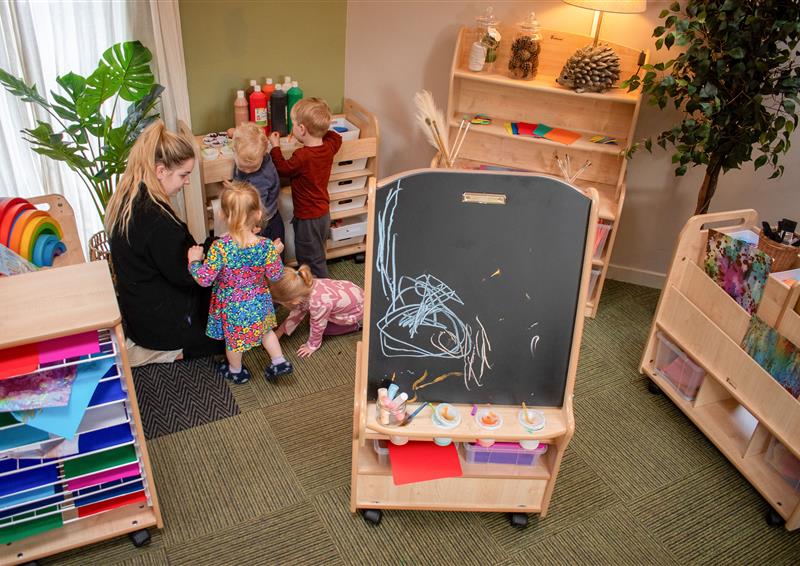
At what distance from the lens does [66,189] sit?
10.8 ft

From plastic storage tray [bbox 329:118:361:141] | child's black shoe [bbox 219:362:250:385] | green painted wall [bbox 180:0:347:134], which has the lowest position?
child's black shoe [bbox 219:362:250:385]

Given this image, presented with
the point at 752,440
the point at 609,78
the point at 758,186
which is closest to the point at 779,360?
the point at 752,440

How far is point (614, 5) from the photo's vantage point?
303 cm

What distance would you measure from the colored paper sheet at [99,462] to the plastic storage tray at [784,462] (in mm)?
2429

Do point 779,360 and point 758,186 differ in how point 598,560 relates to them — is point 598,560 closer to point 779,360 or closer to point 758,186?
point 779,360

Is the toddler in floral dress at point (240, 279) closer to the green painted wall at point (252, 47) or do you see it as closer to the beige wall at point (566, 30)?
the green painted wall at point (252, 47)

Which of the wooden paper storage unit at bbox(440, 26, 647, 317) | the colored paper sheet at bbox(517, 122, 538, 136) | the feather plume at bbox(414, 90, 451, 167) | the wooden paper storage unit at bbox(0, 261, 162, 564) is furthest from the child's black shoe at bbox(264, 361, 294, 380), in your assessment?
the colored paper sheet at bbox(517, 122, 538, 136)

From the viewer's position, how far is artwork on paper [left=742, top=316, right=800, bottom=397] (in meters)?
2.44

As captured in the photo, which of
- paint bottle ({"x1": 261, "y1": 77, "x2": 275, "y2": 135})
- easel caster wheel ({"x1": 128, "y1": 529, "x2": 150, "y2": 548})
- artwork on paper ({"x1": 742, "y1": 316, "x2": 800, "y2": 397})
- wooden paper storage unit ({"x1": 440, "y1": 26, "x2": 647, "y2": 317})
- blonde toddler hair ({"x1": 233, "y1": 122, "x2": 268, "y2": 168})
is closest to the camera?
easel caster wheel ({"x1": 128, "y1": 529, "x2": 150, "y2": 548})

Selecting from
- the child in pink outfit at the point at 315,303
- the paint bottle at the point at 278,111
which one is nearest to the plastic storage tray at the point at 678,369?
the child in pink outfit at the point at 315,303

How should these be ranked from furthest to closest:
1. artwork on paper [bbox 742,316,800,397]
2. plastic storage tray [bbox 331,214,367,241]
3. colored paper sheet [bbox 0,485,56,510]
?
plastic storage tray [bbox 331,214,367,241] < artwork on paper [bbox 742,316,800,397] < colored paper sheet [bbox 0,485,56,510]

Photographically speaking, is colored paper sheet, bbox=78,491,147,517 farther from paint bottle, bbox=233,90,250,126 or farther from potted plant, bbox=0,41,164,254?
paint bottle, bbox=233,90,250,126

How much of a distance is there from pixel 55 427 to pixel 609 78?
2.85 metres

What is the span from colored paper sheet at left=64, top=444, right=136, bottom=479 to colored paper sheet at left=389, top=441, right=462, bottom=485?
869 mm
